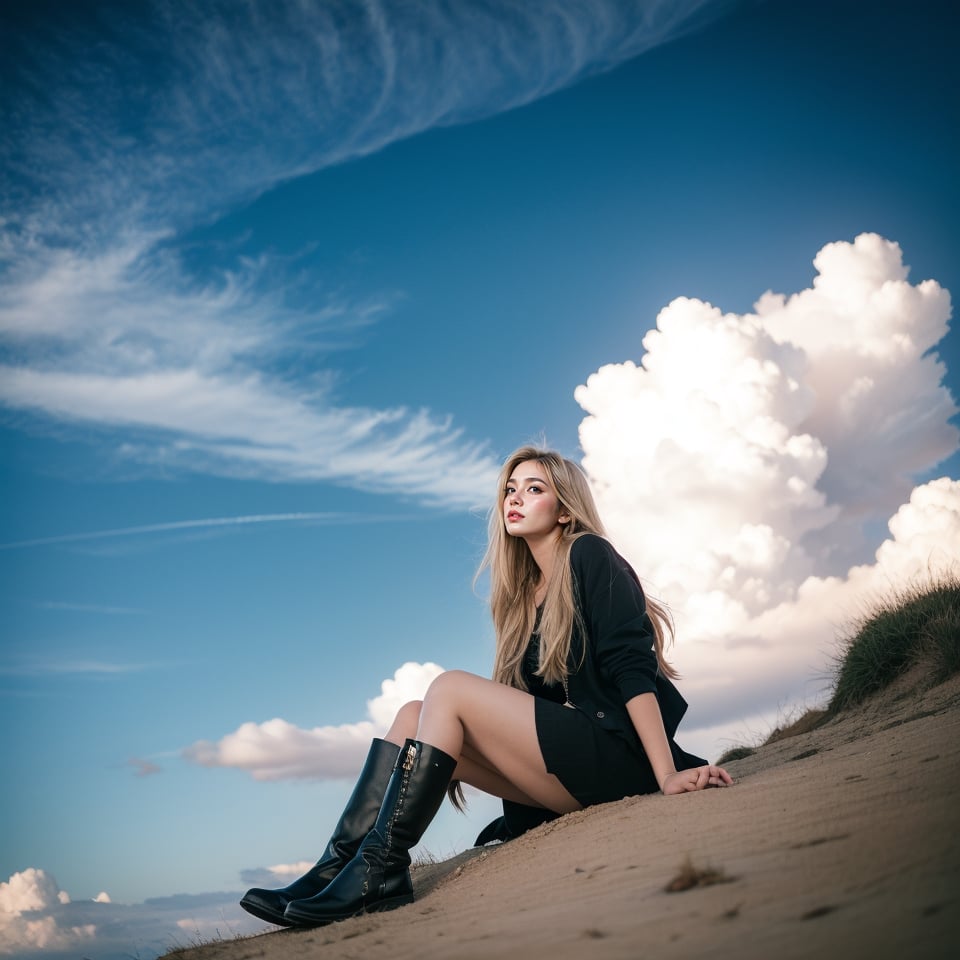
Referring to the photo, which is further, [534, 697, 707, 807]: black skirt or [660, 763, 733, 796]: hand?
[534, 697, 707, 807]: black skirt

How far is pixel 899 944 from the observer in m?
1.54

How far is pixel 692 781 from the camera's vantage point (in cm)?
338

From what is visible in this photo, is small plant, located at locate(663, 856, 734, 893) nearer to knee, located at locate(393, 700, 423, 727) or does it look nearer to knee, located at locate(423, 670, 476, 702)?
knee, located at locate(423, 670, 476, 702)

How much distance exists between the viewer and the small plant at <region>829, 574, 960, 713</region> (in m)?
6.66

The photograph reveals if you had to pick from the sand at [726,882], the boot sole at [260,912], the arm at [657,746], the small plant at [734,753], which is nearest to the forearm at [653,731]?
the arm at [657,746]

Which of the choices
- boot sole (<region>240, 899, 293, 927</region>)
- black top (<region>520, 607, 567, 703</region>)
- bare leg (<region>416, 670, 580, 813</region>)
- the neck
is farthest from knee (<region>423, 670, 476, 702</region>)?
boot sole (<region>240, 899, 293, 927</region>)

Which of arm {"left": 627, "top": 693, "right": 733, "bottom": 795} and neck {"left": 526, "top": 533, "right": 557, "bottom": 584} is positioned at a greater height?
neck {"left": 526, "top": 533, "right": 557, "bottom": 584}

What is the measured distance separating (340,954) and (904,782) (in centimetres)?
183

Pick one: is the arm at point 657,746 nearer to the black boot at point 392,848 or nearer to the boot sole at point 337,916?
the black boot at point 392,848

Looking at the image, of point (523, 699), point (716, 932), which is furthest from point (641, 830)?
point (716, 932)

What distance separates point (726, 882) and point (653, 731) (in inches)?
55.1

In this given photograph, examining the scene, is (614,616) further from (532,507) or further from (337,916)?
(337,916)

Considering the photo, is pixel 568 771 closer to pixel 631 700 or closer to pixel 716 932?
pixel 631 700

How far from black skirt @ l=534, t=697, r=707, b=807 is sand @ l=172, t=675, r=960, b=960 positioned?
0.37 feet
